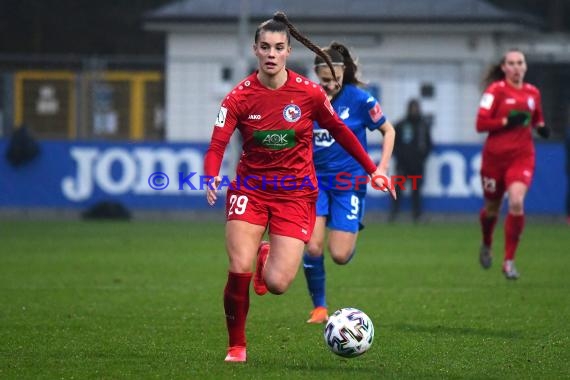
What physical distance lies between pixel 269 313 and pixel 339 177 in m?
1.35

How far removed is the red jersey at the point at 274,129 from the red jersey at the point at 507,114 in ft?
16.2

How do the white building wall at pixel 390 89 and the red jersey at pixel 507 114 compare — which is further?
the white building wall at pixel 390 89

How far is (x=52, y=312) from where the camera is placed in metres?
11.1

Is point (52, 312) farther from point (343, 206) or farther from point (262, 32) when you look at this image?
point (262, 32)

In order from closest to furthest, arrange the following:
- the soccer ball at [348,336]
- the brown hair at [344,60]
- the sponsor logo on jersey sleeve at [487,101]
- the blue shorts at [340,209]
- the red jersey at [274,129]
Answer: the soccer ball at [348,336], the red jersey at [274,129], the brown hair at [344,60], the blue shorts at [340,209], the sponsor logo on jersey sleeve at [487,101]

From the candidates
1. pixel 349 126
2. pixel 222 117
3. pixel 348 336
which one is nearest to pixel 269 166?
pixel 222 117

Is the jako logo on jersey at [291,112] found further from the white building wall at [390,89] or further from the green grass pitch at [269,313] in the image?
the white building wall at [390,89]

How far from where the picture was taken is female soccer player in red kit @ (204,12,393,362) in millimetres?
8289

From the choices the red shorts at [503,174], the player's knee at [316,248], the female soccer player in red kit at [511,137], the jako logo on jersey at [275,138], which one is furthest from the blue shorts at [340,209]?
the red shorts at [503,174]

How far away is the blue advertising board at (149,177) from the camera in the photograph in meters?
23.9

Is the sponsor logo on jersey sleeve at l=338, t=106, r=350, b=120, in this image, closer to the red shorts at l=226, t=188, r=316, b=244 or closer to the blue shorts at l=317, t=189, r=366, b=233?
the blue shorts at l=317, t=189, r=366, b=233

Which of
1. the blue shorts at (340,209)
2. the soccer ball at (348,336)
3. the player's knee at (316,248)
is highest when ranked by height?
the blue shorts at (340,209)

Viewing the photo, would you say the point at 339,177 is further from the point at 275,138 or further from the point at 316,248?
the point at 275,138

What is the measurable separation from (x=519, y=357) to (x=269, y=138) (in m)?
2.11
